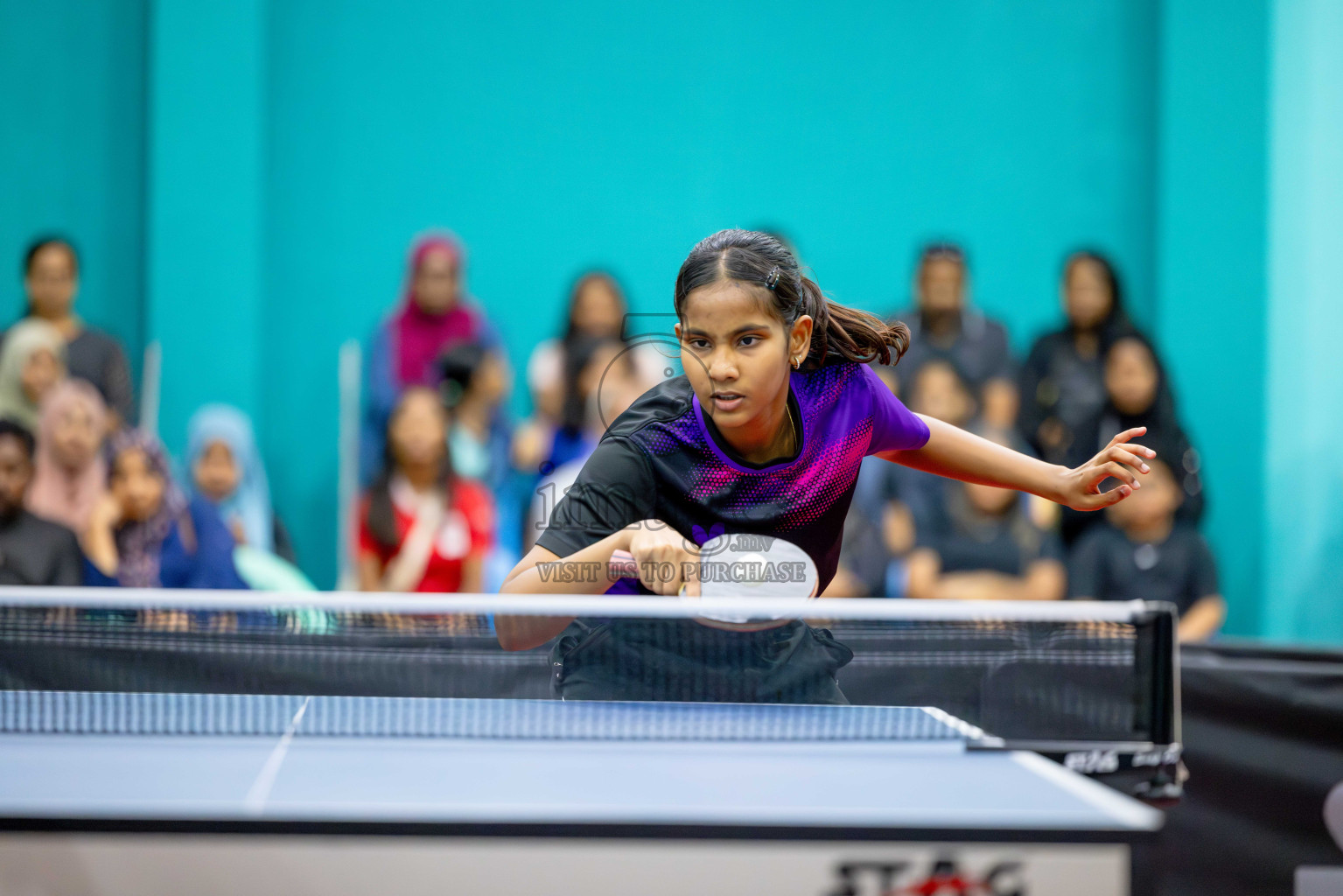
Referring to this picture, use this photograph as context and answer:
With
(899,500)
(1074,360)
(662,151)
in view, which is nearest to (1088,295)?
(1074,360)

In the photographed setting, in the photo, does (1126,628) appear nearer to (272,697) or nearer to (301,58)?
(272,697)

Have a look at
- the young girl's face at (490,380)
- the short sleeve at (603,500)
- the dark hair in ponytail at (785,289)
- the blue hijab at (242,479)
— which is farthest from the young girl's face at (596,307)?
the short sleeve at (603,500)

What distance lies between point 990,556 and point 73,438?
4.13 meters

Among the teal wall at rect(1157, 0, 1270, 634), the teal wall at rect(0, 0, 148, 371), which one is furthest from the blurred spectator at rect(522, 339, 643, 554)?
the teal wall at rect(0, 0, 148, 371)

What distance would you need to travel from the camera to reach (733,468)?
2.52m

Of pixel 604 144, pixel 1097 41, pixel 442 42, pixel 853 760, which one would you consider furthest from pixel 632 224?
pixel 853 760

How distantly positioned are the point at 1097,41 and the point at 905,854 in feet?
22.9

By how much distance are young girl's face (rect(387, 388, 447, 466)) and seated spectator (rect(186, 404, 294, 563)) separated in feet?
2.92

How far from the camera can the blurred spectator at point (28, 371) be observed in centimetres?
604

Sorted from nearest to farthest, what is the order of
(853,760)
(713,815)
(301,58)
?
(713,815)
(853,760)
(301,58)

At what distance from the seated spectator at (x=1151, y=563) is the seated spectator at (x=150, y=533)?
350cm

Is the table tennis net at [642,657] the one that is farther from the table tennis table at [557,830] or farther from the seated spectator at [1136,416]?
the seated spectator at [1136,416]

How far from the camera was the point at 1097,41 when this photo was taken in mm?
7570

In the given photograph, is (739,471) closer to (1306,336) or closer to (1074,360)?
(1074,360)
